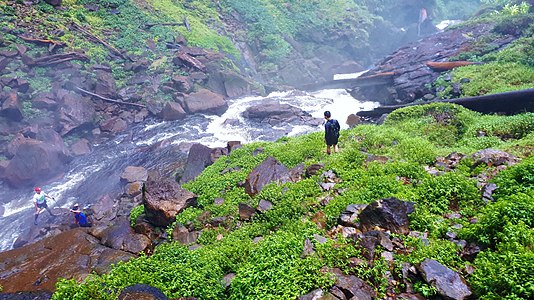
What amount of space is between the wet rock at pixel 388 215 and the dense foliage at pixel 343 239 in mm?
236

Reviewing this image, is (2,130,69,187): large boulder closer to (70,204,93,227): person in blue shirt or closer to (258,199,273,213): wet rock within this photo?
(70,204,93,227): person in blue shirt

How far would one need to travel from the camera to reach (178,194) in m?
10.2

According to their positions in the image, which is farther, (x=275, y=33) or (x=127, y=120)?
(x=275, y=33)

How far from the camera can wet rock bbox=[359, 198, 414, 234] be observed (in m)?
6.48

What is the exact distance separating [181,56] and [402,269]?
88.4 feet

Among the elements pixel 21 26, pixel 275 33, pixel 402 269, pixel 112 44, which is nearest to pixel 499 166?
pixel 402 269

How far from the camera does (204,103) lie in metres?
24.7

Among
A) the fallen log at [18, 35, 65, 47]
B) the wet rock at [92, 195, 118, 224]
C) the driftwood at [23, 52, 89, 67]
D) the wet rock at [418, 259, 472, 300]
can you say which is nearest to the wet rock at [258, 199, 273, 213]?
the wet rock at [418, 259, 472, 300]

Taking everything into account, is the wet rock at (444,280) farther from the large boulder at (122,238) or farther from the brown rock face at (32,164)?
the brown rock face at (32,164)

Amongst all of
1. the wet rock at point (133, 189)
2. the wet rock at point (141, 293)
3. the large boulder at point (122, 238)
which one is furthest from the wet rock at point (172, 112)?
the wet rock at point (141, 293)

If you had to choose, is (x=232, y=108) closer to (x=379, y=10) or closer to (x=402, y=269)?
(x=402, y=269)

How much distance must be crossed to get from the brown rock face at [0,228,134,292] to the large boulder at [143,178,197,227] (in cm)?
141

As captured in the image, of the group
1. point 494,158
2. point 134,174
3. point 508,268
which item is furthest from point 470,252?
point 134,174

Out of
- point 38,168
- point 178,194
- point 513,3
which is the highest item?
point 513,3
